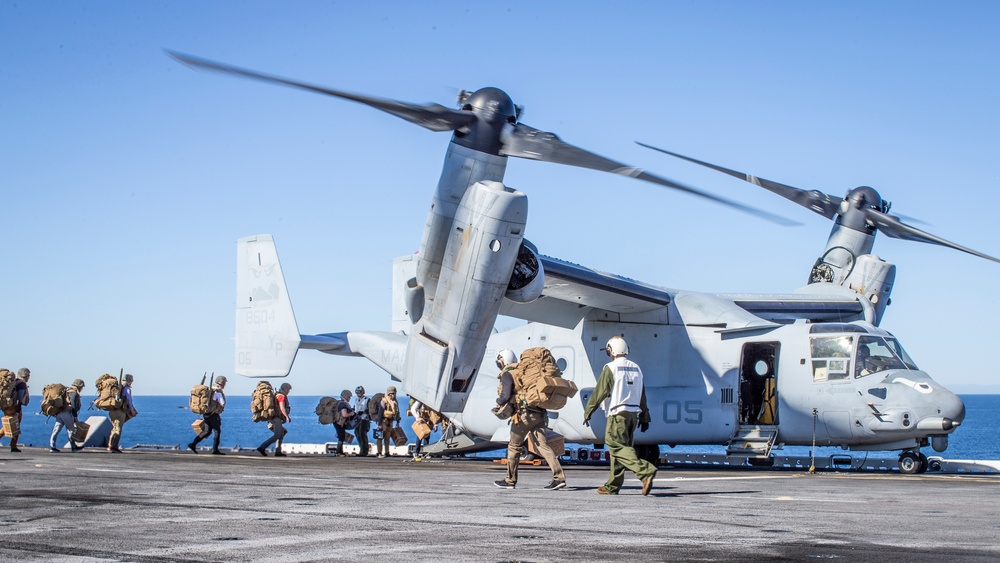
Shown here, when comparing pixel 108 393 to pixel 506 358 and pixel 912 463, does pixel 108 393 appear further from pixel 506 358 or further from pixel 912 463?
pixel 912 463

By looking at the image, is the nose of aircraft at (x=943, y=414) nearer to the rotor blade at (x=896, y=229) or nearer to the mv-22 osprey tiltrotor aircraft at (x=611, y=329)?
the mv-22 osprey tiltrotor aircraft at (x=611, y=329)

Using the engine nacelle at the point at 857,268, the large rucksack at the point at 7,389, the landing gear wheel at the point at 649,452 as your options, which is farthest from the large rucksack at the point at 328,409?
the engine nacelle at the point at 857,268

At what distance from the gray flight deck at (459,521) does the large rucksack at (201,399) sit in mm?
8981

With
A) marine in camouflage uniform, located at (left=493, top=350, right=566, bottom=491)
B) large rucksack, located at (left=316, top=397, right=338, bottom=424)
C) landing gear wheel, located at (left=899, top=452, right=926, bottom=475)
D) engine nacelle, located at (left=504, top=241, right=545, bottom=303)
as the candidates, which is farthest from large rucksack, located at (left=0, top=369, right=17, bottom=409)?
landing gear wheel, located at (left=899, top=452, right=926, bottom=475)

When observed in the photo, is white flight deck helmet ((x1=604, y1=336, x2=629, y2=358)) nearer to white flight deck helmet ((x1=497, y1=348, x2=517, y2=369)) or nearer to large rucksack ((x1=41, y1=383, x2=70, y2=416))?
white flight deck helmet ((x1=497, y1=348, x2=517, y2=369))

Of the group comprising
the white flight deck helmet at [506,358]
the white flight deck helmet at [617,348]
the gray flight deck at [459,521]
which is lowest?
the gray flight deck at [459,521]

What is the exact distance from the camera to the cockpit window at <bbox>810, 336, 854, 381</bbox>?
16266 mm

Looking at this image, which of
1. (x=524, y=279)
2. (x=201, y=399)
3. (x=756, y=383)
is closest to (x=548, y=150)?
(x=524, y=279)

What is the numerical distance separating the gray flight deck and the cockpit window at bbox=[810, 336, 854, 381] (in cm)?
475

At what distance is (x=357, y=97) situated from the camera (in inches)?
520

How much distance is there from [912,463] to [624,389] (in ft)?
27.0

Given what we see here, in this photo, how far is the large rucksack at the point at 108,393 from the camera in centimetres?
1964

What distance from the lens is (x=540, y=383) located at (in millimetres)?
10672

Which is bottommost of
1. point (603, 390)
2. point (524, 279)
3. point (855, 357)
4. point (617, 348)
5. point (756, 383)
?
point (603, 390)
